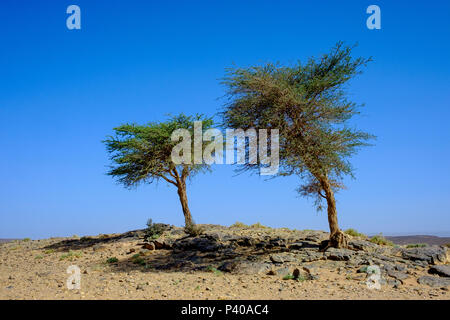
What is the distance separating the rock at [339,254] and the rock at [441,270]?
9.32 feet

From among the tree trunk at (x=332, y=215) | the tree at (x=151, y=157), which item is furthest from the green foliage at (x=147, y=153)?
the tree trunk at (x=332, y=215)

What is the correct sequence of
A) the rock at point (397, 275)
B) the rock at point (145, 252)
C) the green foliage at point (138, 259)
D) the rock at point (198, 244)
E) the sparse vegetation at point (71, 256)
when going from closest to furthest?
the rock at point (397, 275) < the green foliage at point (138, 259) < the rock at point (198, 244) < the rock at point (145, 252) < the sparse vegetation at point (71, 256)

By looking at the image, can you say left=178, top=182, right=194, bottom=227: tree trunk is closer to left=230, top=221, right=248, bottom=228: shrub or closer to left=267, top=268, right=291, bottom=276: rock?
left=230, top=221, right=248, bottom=228: shrub

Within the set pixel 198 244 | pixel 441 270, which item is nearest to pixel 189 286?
pixel 198 244

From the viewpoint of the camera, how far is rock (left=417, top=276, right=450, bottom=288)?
1163 cm

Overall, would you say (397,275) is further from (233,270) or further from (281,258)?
(233,270)

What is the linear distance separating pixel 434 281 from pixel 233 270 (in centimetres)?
677

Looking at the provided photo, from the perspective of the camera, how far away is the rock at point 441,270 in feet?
41.1

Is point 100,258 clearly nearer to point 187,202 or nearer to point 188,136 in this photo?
point 187,202

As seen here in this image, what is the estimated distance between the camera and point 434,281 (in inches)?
468

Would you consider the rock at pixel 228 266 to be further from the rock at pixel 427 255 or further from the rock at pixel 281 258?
the rock at pixel 427 255

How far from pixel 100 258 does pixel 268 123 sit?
1083 centimetres

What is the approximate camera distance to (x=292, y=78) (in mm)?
16891

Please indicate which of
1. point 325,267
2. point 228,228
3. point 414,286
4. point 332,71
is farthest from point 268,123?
point 228,228
